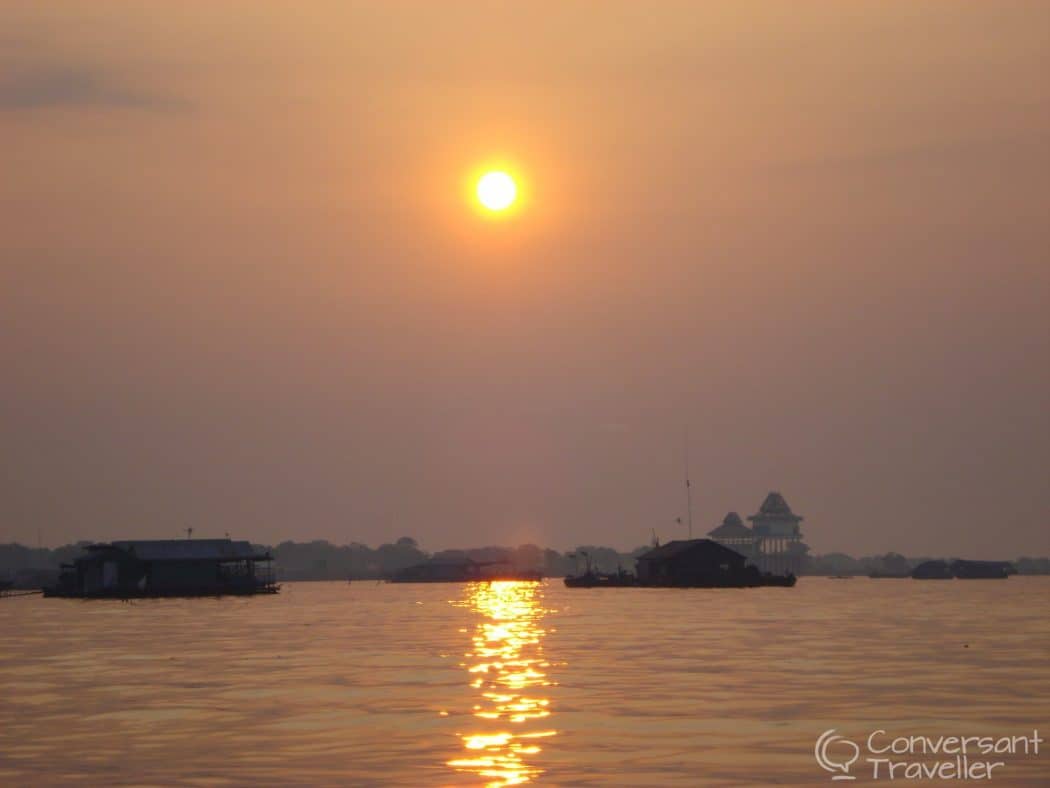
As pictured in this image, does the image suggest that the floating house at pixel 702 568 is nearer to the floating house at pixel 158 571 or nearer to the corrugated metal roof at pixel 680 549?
the corrugated metal roof at pixel 680 549

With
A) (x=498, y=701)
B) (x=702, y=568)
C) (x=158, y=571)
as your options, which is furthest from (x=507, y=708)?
(x=702, y=568)

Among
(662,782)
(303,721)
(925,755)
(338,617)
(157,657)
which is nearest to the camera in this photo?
(662,782)

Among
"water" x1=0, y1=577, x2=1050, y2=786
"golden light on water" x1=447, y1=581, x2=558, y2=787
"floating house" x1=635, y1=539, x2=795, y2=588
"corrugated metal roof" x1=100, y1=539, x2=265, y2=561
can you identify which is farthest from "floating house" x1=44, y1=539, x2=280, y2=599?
"golden light on water" x1=447, y1=581, x2=558, y2=787

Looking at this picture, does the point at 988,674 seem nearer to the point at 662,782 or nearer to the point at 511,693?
the point at 511,693

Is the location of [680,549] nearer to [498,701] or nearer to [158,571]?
[158,571]

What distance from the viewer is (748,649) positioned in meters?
70.5

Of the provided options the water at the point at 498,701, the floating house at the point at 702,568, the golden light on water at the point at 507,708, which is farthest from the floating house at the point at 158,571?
the golden light on water at the point at 507,708

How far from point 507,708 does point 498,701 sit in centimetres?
203

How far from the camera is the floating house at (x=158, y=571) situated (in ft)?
541

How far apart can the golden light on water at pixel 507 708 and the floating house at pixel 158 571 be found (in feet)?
281

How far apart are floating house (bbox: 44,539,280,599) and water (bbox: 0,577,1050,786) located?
73.1 meters

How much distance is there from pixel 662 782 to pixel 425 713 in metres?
13.2

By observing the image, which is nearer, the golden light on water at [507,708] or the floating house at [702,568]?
the golden light on water at [507,708]

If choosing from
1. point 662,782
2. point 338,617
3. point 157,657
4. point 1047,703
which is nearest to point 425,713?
point 662,782
